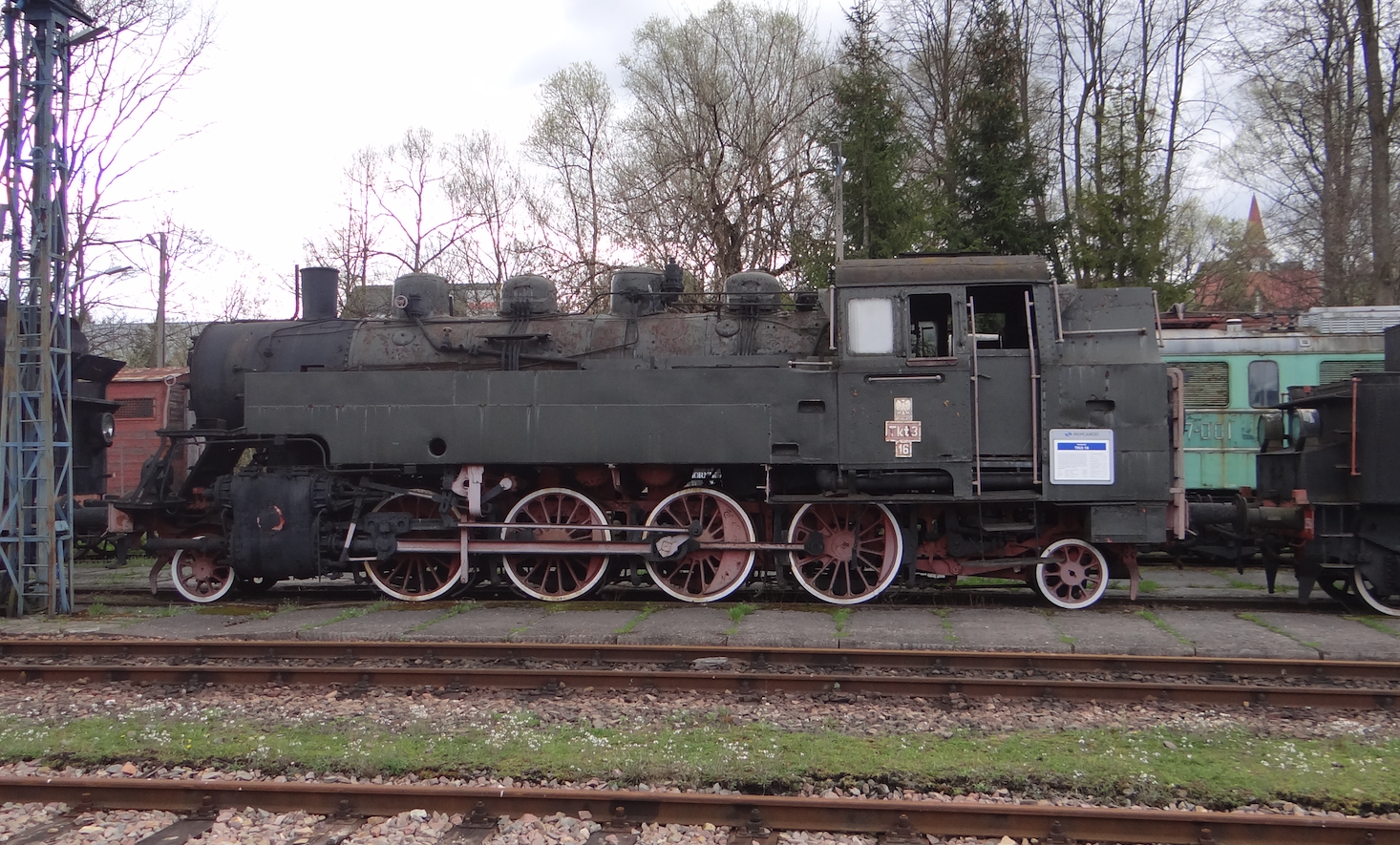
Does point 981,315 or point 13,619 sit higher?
point 981,315

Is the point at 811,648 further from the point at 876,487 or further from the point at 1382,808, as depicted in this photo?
the point at 1382,808

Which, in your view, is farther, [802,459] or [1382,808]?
[802,459]

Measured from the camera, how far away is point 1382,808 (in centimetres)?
458

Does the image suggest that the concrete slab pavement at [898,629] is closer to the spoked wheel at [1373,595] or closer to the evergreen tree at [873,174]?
the spoked wheel at [1373,595]

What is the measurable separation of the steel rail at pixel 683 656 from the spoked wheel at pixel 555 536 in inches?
77.6

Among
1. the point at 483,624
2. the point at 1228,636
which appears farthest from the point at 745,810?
the point at 1228,636

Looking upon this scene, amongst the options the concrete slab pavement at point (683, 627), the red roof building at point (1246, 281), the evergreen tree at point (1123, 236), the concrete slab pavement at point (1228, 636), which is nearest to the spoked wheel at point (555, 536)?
the concrete slab pavement at point (683, 627)

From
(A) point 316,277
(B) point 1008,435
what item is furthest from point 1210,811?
(A) point 316,277

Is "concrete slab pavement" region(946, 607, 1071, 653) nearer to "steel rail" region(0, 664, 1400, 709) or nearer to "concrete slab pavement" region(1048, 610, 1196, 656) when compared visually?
"concrete slab pavement" region(1048, 610, 1196, 656)

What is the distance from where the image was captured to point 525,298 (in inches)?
410

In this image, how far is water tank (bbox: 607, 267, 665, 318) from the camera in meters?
10.2

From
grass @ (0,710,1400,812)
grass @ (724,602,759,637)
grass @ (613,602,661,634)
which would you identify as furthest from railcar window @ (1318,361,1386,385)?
grass @ (613,602,661,634)

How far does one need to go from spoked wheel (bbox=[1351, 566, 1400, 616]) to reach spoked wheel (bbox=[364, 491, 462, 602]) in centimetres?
863

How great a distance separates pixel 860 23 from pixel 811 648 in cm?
2009
